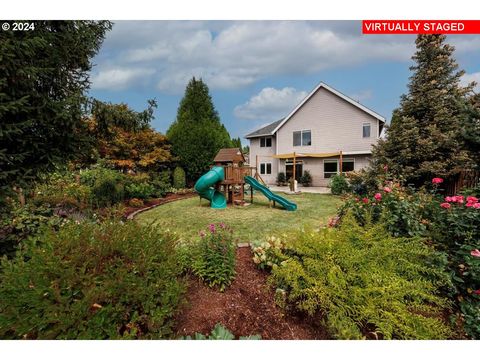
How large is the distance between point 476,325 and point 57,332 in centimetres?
350

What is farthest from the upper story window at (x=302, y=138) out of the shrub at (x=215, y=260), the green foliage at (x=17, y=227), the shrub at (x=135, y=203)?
the green foliage at (x=17, y=227)

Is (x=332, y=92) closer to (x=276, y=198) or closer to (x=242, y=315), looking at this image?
(x=276, y=198)

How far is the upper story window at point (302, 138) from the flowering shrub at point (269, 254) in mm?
15087

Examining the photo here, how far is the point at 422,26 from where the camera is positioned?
10.8 ft

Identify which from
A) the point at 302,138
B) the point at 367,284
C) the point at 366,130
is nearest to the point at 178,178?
the point at 302,138

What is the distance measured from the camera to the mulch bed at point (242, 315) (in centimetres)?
197

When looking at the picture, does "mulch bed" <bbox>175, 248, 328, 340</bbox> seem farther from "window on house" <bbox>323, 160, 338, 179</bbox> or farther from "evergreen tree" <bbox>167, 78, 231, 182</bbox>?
"window on house" <bbox>323, 160, 338, 179</bbox>

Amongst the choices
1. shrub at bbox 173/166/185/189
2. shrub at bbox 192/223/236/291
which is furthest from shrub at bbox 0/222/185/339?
shrub at bbox 173/166/185/189

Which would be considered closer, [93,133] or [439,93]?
[93,133]

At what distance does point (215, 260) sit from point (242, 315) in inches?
25.9

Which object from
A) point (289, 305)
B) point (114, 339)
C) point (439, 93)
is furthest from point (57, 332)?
point (439, 93)

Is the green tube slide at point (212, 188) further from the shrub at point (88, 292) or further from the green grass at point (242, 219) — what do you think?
the shrub at point (88, 292)

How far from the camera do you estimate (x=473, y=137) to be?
4582 millimetres
